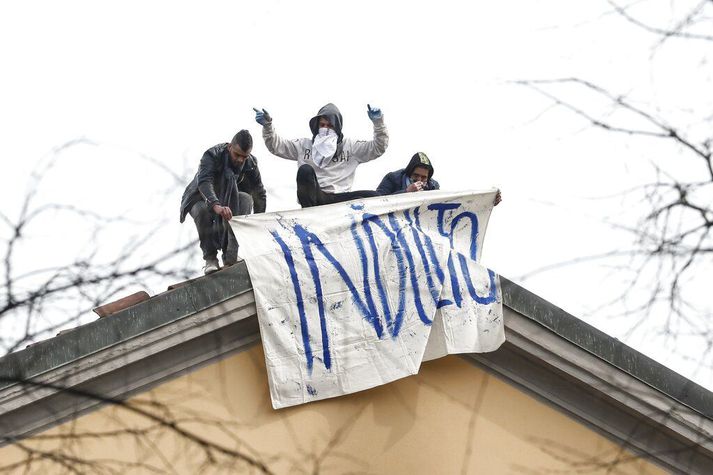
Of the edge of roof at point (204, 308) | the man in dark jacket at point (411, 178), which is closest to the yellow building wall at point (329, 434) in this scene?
the edge of roof at point (204, 308)

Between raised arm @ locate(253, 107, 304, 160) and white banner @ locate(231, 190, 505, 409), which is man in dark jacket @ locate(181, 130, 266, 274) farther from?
white banner @ locate(231, 190, 505, 409)

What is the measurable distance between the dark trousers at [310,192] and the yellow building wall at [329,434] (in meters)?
1.42

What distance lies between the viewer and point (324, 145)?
10672 mm

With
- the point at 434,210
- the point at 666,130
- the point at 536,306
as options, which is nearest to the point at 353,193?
the point at 434,210


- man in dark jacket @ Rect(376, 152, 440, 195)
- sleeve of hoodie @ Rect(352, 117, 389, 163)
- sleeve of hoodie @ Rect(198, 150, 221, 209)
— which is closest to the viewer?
sleeve of hoodie @ Rect(198, 150, 221, 209)

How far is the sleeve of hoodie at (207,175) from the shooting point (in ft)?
32.9

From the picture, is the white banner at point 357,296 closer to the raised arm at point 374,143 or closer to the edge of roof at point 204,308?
the edge of roof at point 204,308

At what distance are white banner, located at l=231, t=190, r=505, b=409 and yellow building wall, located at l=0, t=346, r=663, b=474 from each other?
0.73ft

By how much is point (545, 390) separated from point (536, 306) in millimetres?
634

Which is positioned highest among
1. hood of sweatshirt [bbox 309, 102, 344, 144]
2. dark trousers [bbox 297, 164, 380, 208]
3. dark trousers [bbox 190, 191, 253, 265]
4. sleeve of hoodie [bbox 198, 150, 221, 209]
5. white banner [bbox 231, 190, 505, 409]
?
hood of sweatshirt [bbox 309, 102, 344, 144]

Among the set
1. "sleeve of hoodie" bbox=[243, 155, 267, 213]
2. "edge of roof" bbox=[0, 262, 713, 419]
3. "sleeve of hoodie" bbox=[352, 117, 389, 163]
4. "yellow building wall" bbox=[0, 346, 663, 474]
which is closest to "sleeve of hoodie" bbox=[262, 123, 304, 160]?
"sleeve of hoodie" bbox=[243, 155, 267, 213]

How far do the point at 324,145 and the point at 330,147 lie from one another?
0.05 meters

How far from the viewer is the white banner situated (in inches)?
Result: 363

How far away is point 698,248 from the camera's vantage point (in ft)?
20.8
